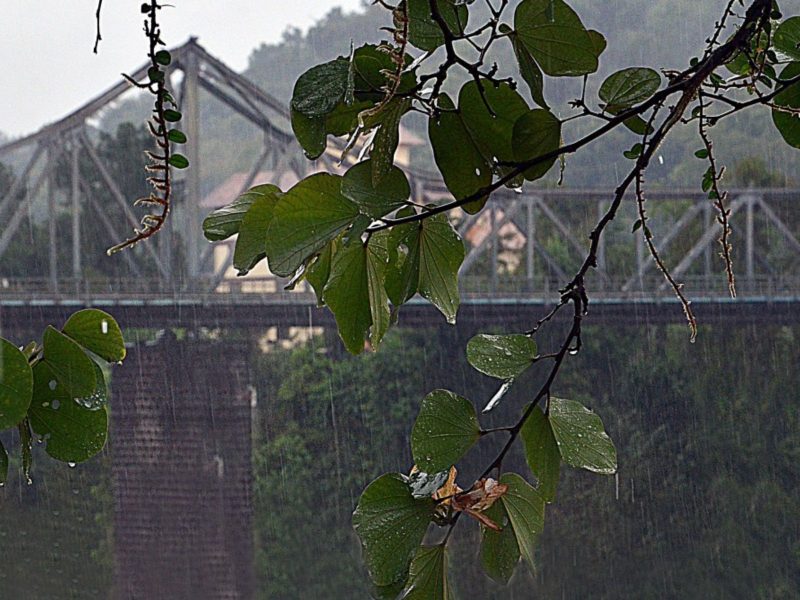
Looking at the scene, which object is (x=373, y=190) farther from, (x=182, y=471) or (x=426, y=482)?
(x=182, y=471)

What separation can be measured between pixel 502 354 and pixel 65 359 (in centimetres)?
9

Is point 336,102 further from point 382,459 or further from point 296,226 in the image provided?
point 382,459

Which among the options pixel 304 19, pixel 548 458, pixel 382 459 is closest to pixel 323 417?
pixel 382 459

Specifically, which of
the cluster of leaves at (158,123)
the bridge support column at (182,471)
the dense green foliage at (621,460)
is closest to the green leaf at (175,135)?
the cluster of leaves at (158,123)

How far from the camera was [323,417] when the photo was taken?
6.10 m

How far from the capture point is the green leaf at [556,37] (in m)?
0.18

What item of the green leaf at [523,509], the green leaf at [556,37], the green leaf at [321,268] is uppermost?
the green leaf at [556,37]

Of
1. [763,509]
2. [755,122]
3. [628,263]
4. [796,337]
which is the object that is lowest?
[763,509]

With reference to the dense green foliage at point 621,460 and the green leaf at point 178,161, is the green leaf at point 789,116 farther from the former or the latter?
the dense green foliage at point 621,460

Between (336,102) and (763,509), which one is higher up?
(336,102)

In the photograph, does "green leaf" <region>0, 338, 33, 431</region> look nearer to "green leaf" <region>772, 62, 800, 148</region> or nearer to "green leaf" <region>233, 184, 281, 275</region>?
"green leaf" <region>233, 184, 281, 275</region>

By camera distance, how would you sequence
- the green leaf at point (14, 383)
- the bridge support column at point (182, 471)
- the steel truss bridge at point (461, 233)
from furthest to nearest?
the steel truss bridge at point (461, 233) < the bridge support column at point (182, 471) < the green leaf at point (14, 383)

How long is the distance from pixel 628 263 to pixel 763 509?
7.17ft

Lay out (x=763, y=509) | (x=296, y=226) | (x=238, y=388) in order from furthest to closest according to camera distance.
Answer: (x=763, y=509)
(x=238, y=388)
(x=296, y=226)
